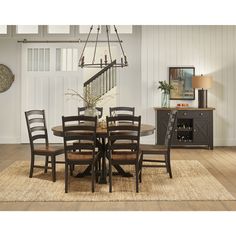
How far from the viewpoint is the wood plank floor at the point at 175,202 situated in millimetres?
3723

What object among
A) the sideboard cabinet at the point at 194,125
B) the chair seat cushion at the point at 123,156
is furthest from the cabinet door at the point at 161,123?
the chair seat cushion at the point at 123,156

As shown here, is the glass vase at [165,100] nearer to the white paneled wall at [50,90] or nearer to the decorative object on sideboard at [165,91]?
the decorative object on sideboard at [165,91]

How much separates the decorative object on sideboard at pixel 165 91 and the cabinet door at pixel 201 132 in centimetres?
88

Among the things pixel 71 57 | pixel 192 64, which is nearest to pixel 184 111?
pixel 192 64

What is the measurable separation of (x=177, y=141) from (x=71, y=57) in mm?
3105

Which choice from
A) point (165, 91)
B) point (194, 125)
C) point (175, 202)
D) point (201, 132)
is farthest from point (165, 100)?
point (175, 202)

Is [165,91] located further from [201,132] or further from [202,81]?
[201,132]

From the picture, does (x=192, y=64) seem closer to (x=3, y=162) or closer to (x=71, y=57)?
(x=71, y=57)

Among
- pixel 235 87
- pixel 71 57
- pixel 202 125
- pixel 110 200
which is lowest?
pixel 110 200

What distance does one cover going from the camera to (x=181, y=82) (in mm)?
8766

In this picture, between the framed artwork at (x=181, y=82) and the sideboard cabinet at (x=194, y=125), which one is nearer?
the sideboard cabinet at (x=194, y=125)

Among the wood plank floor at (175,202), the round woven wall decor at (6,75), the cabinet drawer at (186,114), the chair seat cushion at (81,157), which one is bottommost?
the wood plank floor at (175,202)

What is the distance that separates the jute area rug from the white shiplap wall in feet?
10.5
